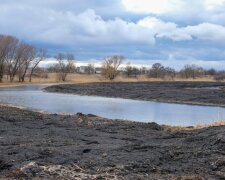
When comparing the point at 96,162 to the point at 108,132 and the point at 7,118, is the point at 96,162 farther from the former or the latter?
the point at 7,118

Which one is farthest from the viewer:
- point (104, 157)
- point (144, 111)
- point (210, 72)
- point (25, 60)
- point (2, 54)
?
point (210, 72)

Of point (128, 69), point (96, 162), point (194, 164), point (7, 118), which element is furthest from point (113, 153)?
point (128, 69)

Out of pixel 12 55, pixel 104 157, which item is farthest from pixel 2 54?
pixel 104 157

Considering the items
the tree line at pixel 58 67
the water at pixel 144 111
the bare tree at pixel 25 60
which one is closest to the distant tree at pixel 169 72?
the tree line at pixel 58 67

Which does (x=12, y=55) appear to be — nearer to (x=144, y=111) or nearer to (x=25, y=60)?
(x=25, y=60)

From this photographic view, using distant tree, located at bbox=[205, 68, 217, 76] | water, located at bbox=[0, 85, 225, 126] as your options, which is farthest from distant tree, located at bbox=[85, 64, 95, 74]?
water, located at bbox=[0, 85, 225, 126]

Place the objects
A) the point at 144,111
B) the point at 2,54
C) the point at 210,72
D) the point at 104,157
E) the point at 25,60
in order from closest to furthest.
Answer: the point at 104,157 < the point at 144,111 < the point at 2,54 < the point at 25,60 < the point at 210,72

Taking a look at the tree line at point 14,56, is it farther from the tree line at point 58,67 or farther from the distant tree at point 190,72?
the distant tree at point 190,72

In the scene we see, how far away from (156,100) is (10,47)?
60761 millimetres

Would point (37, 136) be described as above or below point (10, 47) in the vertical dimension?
below

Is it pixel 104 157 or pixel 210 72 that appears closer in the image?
pixel 104 157

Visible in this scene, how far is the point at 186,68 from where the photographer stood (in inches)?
5773

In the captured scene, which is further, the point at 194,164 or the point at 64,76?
the point at 64,76

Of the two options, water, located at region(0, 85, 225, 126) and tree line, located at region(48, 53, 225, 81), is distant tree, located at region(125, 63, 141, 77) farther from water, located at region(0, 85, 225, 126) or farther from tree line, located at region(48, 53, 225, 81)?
water, located at region(0, 85, 225, 126)
